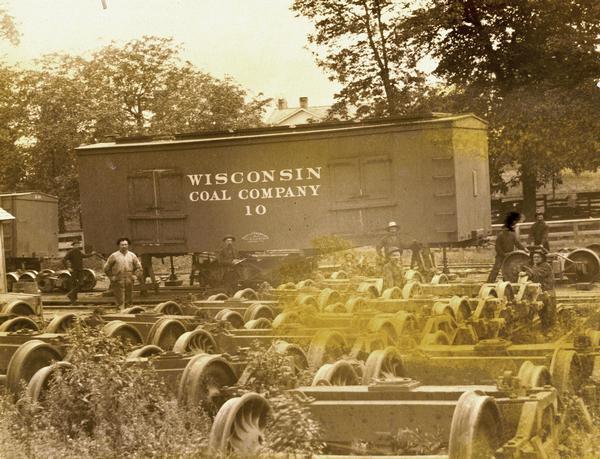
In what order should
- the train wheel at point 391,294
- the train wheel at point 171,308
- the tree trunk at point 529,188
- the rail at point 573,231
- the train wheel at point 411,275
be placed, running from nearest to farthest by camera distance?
the train wheel at point 171,308, the train wheel at point 391,294, the train wheel at point 411,275, the tree trunk at point 529,188, the rail at point 573,231

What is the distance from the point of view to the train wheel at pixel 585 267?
59.4ft

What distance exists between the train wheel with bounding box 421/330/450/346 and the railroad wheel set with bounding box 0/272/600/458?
14 millimetres

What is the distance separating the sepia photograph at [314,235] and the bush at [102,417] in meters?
0.02

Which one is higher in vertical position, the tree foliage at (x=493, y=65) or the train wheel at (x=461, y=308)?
→ the tree foliage at (x=493, y=65)

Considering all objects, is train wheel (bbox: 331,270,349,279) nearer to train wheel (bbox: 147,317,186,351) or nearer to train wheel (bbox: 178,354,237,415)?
train wheel (bbox: 147,317,186,351)

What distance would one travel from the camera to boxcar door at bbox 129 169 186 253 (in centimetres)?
2017

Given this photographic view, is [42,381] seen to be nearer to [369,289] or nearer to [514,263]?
[369,289]

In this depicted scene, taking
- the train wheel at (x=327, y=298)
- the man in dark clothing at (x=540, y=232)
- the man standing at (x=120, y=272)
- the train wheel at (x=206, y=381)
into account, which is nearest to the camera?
the train wheel at (x=206, y=381)

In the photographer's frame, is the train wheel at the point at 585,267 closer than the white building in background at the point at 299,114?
Yes

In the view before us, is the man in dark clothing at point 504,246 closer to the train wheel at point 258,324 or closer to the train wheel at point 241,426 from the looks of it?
the train wheel at point 258,324

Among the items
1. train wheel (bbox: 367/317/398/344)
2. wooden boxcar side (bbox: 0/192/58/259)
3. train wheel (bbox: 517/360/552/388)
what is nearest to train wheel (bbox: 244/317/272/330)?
train wheel (bbox: 367/317/398/344)

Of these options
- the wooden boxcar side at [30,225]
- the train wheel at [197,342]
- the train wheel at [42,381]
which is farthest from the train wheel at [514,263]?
the wooden boxcar side at [30,225]

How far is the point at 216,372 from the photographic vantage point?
7.76 metres

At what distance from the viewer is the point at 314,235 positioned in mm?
18828
